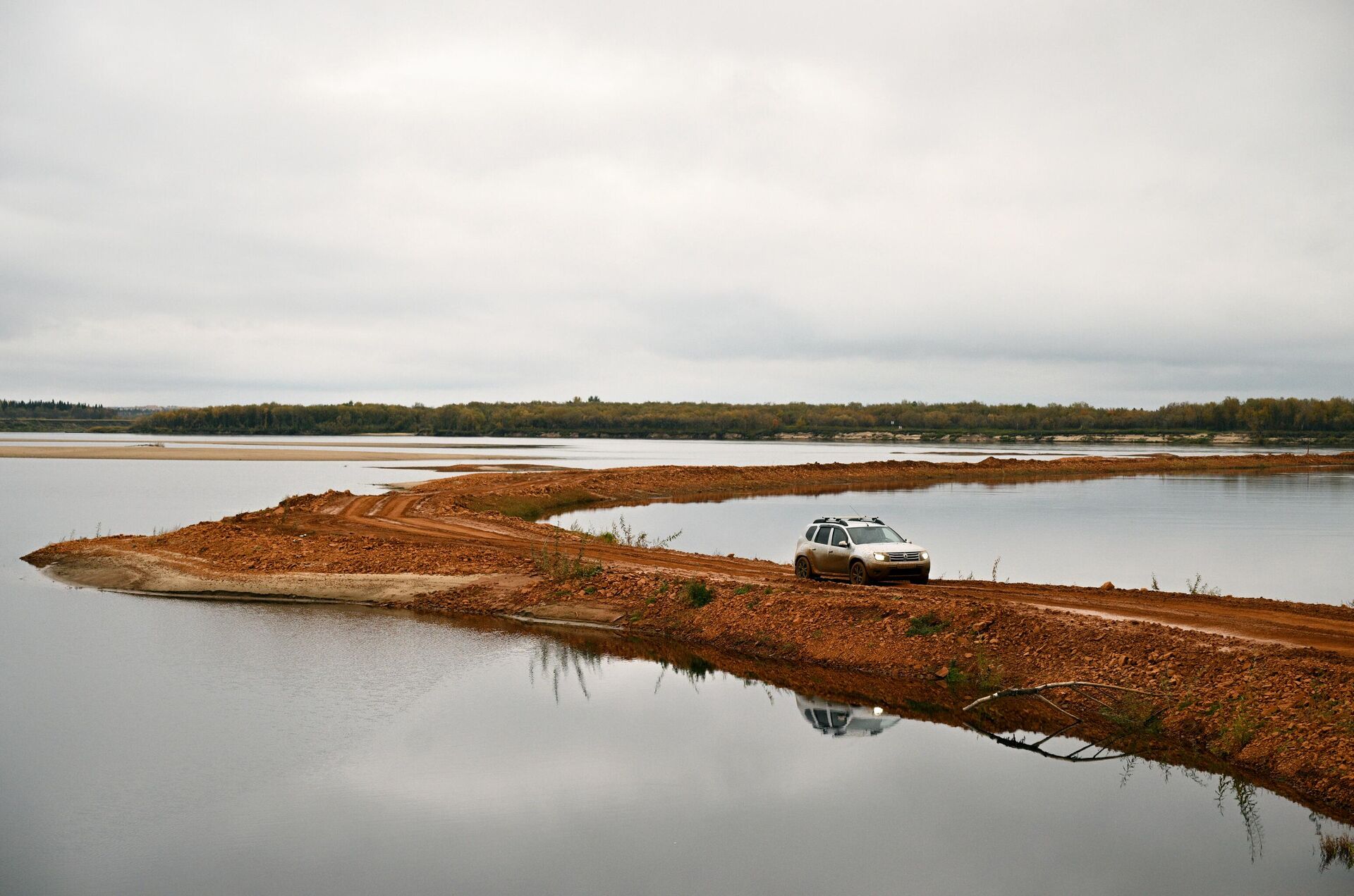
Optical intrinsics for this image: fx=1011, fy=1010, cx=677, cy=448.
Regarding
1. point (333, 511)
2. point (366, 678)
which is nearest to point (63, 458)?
point (333, 511)

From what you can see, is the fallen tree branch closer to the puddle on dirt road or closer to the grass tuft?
the puddle on dirt road

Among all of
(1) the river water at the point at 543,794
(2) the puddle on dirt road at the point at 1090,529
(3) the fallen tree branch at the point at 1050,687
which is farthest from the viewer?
(2) the puddle on dirt road at the point at 1090,529

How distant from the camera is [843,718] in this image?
1908 cm

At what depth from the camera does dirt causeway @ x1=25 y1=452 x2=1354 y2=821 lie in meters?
16.9

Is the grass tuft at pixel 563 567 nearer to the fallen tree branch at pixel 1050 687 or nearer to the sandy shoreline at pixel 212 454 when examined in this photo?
the fallen tree branch at pixel 1050 687

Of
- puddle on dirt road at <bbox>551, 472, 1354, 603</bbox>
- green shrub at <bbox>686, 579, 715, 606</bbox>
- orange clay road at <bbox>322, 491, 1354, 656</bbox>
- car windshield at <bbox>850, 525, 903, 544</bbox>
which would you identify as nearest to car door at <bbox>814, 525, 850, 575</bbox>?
car windshield at <bbox>850, 525, 903, 544</bbox>

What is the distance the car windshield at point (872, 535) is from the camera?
27906 mm

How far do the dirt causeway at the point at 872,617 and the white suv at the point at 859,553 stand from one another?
62cm

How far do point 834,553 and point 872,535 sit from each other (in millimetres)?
1165

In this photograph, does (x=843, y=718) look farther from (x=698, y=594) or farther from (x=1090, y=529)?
(x=1090, y=529)

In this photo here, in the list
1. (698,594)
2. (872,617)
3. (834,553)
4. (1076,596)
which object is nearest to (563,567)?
(698,594)

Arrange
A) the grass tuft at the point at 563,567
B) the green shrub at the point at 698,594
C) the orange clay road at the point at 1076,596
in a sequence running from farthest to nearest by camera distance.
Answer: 1. the grass tuft at the point at 563,567
2. the green shrub at the point at 698,594
3. the orange clay road at the point at 1076,596

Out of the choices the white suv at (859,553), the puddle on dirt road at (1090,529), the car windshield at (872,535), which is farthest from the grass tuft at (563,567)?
the puddle on dirt road at (1090,529)

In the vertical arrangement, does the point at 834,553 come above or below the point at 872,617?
above
